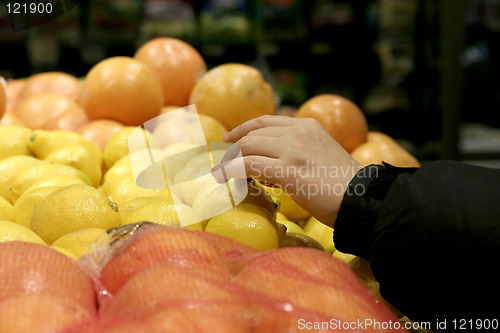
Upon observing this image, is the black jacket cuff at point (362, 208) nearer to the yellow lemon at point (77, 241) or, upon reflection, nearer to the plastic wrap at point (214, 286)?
the plastic wrap at point (214, 286)

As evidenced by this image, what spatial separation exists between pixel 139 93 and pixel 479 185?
1098mm

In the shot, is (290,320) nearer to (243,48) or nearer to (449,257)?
(449,257)

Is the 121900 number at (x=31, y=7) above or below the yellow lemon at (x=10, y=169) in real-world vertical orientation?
above

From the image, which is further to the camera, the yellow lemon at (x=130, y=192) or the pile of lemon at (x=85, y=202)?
the yellow lemon at (x=130, y=192)

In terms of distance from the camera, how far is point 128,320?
462mm

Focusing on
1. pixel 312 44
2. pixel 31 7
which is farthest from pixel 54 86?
pixel 312 44

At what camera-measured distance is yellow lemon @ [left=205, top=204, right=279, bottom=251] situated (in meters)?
0.75

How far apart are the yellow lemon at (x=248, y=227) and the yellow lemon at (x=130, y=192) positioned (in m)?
0.21

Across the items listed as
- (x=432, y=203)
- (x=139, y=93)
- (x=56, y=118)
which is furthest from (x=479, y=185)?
(x=56, y=118)

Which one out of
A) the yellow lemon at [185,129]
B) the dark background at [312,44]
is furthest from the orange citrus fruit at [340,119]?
the dark background at [312,44]

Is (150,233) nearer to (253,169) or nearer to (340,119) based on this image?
(253,169)

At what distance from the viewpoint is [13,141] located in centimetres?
124

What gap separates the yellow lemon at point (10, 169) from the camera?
1.05 meters

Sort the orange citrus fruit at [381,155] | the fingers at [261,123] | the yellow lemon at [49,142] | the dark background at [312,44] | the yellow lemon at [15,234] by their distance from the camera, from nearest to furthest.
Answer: the yellow lemon at [15,234] → the fingers at [261,123] → the yellow lemon at [49,142] → the orange citrus fruit at [381,155] → the dark background at [312,44]
